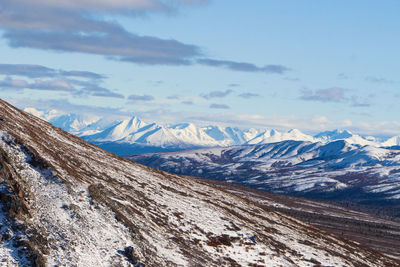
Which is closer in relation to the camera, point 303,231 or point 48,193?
point 48,193

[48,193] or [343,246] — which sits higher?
[48,193]

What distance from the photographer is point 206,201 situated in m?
78.9

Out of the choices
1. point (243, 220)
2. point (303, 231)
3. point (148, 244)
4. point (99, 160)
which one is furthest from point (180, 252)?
point (303, 231)

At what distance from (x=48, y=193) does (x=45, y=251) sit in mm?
9740

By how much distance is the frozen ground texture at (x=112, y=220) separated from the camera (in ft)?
140

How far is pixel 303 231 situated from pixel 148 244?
43.1 m

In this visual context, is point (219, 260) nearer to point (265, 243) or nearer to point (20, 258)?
point (265, 243)

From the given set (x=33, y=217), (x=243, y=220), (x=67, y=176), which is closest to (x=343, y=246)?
(x=243, y=220)

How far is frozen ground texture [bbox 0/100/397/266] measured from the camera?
42.6 meters

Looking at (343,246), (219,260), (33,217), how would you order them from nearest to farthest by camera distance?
1. (33,217)
2. (219,260)
3. (343,246)

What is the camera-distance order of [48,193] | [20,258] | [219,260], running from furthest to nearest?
[219,260]
[48,193]
[20,258]

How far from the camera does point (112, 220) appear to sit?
5016 centimetres

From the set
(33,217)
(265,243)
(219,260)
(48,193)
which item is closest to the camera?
(33,217)

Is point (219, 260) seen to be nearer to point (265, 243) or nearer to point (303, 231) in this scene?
point (265, 243)
